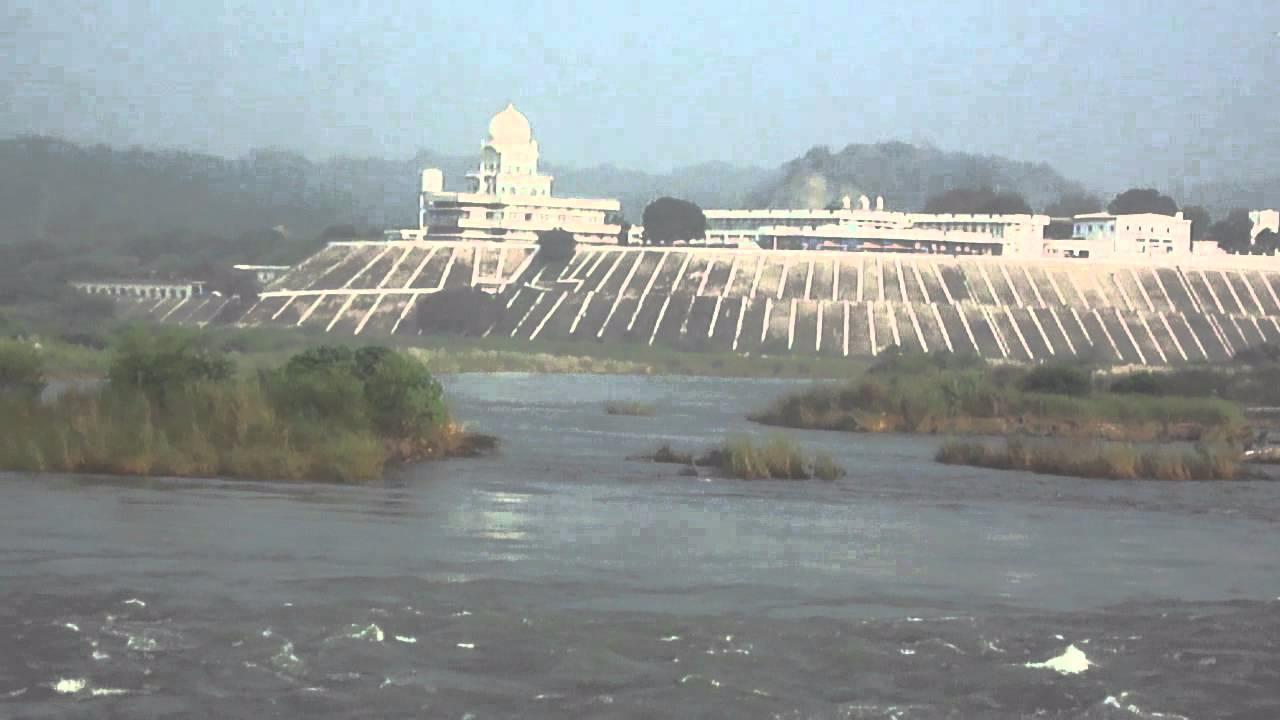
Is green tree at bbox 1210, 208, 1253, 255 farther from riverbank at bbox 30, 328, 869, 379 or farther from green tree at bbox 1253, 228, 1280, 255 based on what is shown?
riverbank at bbox 30, 328, 869, 379

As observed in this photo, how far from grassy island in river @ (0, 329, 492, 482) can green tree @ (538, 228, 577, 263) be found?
115456 mm

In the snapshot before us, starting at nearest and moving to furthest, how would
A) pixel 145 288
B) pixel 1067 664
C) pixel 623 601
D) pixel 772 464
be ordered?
pixel 1067 664 → pixel 623 601 → pixel 772 464 → pixel 145 288

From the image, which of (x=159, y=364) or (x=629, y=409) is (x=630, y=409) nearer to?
(x=629, y=409)

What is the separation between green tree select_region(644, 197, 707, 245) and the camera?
588ft

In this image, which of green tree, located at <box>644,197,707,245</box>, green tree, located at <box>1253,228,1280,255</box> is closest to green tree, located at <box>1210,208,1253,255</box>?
green tree, located at <box>1253,228,1280,255</box>

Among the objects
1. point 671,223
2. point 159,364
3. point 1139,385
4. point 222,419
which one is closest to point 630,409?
point 1139,385

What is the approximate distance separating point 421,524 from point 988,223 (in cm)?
15524

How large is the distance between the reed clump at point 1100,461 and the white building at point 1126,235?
123 metres

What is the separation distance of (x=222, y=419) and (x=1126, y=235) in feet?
484

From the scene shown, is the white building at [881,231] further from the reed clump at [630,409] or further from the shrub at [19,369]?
the shrub at [19,369]

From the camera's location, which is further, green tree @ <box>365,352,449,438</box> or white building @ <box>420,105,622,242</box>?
white building @ <box>420,105,622,242</box>

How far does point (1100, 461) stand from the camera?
160ft

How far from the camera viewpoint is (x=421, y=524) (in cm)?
3406

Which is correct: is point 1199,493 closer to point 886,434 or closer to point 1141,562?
point 1141,562
